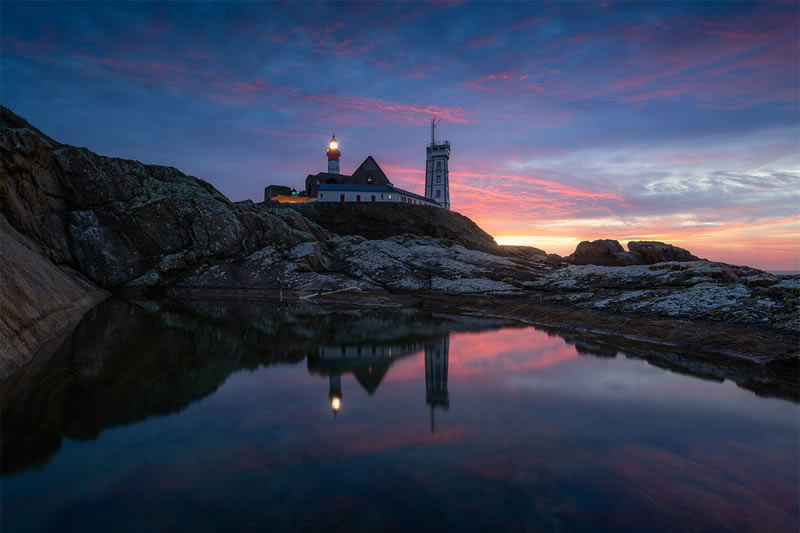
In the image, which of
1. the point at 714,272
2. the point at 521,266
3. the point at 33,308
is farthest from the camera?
the point at 521,266

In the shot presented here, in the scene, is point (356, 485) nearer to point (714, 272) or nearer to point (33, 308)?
point (33, 308)

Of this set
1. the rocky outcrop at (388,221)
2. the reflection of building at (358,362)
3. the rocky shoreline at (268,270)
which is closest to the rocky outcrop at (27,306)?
the rocky shoreline at (268,270)

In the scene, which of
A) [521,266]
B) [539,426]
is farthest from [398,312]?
[539,426]

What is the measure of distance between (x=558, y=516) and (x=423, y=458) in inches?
140

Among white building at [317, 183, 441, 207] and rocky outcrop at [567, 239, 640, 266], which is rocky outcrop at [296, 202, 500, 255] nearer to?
white building at [317, 183, 441, 207]

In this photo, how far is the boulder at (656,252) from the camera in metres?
59.5

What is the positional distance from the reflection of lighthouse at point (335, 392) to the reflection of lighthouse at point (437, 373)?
3374 millimetres

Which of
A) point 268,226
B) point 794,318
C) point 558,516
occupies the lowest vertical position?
point 558,516

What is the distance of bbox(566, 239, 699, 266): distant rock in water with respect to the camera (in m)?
57.3

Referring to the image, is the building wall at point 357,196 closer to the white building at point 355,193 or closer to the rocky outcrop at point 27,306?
the white building at point 355,193

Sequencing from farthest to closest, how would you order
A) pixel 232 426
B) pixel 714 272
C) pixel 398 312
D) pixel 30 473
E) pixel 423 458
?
pixel 398 312, pixel 714 272, pixel 232 426, pixel 423 458, pixel 30 473

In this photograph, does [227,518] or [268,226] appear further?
[268,226]

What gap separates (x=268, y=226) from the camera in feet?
185

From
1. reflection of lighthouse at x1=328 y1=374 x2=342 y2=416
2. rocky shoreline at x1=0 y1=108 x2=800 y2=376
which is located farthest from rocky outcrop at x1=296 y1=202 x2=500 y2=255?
reflection of lighthouse at x1=328 y1=374 x2=342 y2=416
